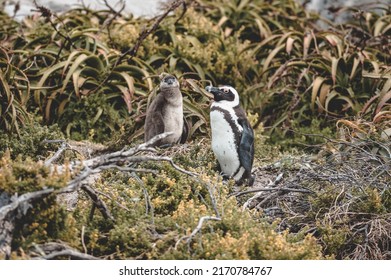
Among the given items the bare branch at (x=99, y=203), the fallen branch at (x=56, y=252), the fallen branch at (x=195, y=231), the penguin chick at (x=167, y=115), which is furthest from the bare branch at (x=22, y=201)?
the penguin chick at (x=167, y=115)

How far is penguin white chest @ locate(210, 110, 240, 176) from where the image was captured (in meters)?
7.10

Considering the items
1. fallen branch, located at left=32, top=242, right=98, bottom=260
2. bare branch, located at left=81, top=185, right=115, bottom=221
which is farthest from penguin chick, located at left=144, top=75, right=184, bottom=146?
fallen branch, located at left=32, top=242, right=98, bottom=260

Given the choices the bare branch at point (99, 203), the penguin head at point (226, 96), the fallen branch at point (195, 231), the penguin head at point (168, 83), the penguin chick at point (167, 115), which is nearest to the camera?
the fallen branch at point (195, 231)

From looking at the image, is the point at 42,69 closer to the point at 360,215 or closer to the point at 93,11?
the point at 93,11

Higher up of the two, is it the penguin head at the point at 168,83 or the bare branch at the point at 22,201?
the bare branch at the point at 22,201

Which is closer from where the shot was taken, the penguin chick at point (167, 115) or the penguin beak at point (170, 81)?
the penguin chick at point (167, 115)

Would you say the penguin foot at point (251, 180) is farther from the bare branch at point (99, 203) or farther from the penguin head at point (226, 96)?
the bare branch at point (99, 203)

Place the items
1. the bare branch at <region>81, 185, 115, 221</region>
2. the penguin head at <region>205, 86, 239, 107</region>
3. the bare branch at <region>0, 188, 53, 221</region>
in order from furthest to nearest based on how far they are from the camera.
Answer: the penguin head at <region>205, 86, 239, 107</region> → the bare branch at <region>81, 185, 115, 221</region> → the bare branch at <region>0, 188, 53, 221</region>

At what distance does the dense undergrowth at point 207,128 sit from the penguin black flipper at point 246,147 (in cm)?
25

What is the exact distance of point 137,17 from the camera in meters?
11.9

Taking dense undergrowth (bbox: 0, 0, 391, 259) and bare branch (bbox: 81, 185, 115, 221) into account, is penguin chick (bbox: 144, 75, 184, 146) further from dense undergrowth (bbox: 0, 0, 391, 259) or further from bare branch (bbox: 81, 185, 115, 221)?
bare branch (bbox: 81, 185, 115, 221)

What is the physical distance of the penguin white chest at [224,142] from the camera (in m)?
7.10

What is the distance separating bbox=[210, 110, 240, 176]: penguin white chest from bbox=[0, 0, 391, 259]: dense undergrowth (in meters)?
0.18

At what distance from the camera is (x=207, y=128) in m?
8.45
